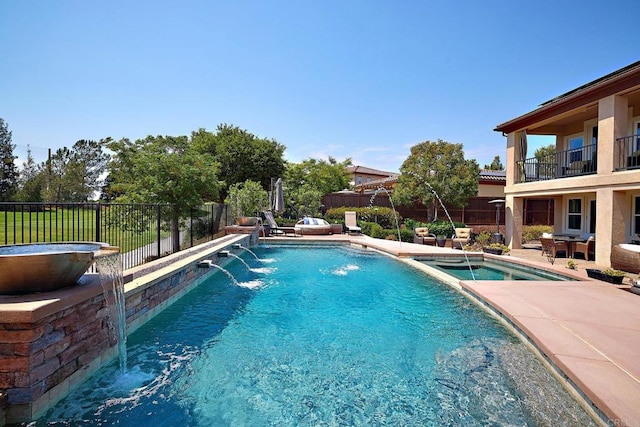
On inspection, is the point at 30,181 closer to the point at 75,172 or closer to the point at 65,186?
the point at 65,186

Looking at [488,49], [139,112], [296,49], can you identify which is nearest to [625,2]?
[488,49]

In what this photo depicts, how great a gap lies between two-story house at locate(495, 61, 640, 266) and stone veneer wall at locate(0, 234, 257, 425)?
12.2 m

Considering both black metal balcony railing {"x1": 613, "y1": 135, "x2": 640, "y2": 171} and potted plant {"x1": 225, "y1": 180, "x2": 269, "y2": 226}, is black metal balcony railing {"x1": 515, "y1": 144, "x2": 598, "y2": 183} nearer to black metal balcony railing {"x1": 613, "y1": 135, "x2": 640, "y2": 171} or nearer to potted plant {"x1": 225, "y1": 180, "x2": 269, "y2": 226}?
black metal balcony railing {"x1": 613, "y1": 135, "x2": 640, "y2": 171}

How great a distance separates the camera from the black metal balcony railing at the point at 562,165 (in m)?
13.0

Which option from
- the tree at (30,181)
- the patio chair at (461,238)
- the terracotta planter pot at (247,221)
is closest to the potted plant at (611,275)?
the patio chair at (461,238)

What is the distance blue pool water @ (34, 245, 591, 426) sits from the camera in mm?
3102

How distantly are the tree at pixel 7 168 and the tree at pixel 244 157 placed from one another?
18.2m

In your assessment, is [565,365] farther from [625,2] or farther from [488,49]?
[488,49]

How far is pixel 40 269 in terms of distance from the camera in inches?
124

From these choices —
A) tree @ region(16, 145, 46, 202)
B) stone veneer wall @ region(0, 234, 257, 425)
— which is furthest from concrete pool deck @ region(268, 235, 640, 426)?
tree @ region(16, 145, 46, 202)

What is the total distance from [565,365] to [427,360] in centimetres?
142

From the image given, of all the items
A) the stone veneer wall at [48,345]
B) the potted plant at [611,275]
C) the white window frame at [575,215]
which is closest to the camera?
the stone veneer wall at [48,345]

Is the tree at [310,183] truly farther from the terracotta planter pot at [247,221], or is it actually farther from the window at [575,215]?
the window at [575,215]

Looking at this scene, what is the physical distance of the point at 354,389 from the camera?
360 cm
